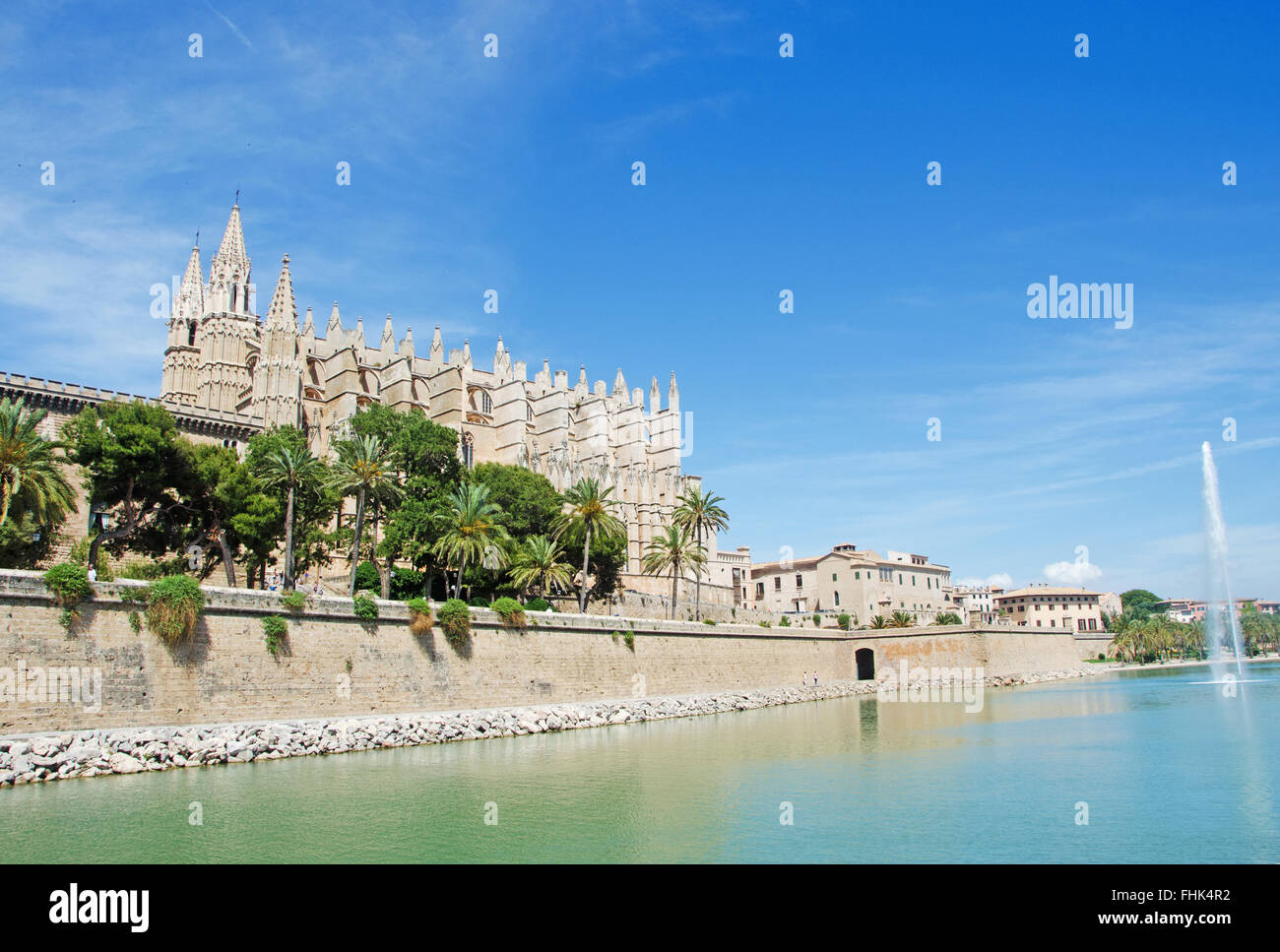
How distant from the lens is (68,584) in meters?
21.9

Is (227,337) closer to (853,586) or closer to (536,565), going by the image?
(536,565)

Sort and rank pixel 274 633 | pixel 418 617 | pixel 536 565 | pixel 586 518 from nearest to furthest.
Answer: pixel 274 633, pixel 418 617, pixel 536 565, pixel 586 518

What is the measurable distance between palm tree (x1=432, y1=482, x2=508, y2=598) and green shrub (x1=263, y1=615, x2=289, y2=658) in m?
9.18

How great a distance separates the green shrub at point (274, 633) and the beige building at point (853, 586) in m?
51.4

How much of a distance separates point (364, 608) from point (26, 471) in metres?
9.75

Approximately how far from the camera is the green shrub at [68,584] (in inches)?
859

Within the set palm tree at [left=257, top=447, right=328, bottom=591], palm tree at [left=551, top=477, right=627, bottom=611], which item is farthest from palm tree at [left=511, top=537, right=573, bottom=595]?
palm tree at [left=257, top=447, right=328, bottom=591]

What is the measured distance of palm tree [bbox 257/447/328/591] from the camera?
106ft

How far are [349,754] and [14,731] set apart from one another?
24.7 ft

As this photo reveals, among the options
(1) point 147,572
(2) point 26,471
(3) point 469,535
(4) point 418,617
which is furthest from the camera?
(3) point 469,535

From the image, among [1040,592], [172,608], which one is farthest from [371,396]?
[1040,592]

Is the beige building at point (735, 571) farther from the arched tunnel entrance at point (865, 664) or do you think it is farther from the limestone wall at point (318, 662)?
the limestone wall at point (318, 662)

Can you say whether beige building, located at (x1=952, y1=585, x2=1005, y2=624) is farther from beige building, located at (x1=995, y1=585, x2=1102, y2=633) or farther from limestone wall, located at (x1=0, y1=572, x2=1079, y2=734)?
limestone wall, located at (x1=0, y1=572, x2=1079, y2=734)

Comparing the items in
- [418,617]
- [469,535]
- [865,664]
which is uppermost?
[469,535]
